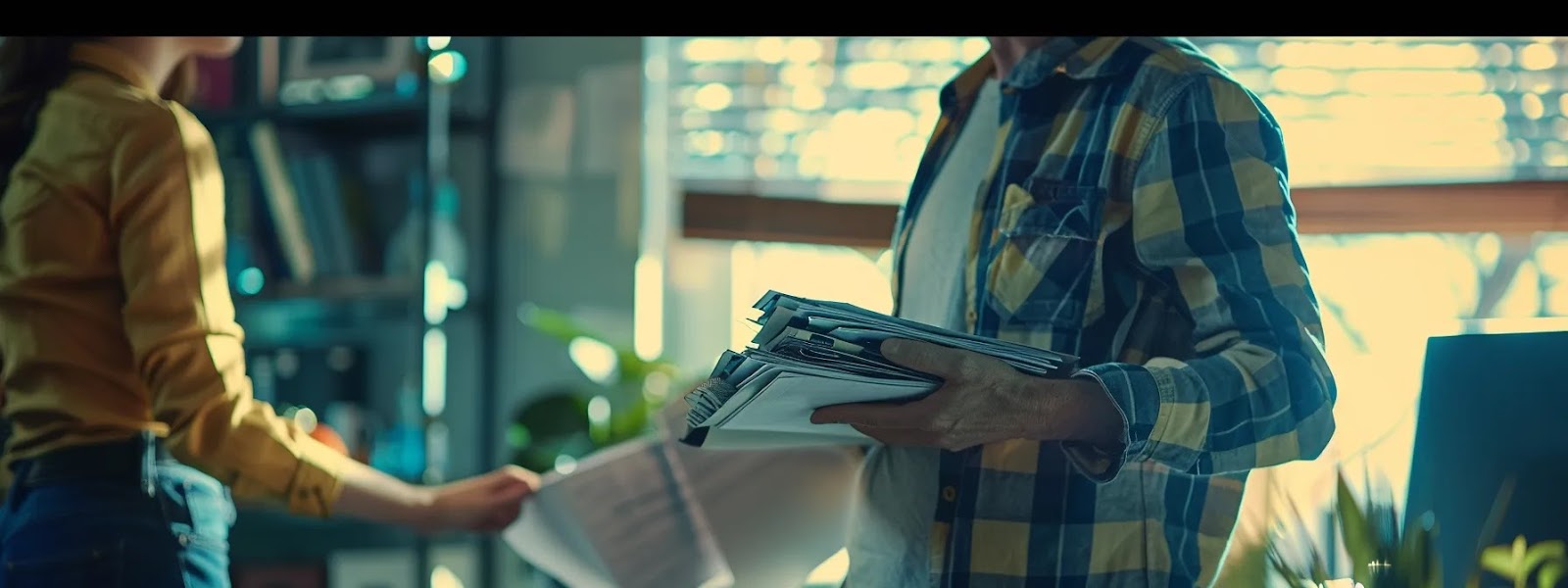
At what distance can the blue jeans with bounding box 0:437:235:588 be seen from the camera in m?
1.14

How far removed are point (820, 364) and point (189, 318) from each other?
67 centimetres

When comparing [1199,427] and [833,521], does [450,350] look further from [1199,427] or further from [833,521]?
[1199,427]

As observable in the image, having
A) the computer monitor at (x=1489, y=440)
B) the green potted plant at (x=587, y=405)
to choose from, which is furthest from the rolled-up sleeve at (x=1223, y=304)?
the green potted plant at (x=587, y=405)

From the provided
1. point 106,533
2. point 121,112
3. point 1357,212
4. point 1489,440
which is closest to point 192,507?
point 106,533

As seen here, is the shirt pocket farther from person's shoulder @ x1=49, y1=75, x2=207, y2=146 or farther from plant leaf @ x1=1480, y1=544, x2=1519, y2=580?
person's shoulder @ x1=49, y1=75, x2=207, y2=146

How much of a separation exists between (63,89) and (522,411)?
1.39 m

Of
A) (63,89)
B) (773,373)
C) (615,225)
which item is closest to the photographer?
(773,373)

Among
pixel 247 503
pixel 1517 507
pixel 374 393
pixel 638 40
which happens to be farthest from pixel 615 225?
pixel 1517 507

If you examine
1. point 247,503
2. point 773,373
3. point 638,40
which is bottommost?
point 247,503

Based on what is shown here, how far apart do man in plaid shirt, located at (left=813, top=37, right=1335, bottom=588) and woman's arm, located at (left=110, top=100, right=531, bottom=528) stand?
0.57 metres

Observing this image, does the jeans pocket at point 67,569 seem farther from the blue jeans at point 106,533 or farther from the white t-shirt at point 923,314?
the white t-shirt at point 923,314

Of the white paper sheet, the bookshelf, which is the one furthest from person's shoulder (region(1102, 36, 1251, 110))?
the bookshelf

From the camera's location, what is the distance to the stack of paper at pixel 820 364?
0.84 metres

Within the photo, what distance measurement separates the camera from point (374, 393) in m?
2.95
